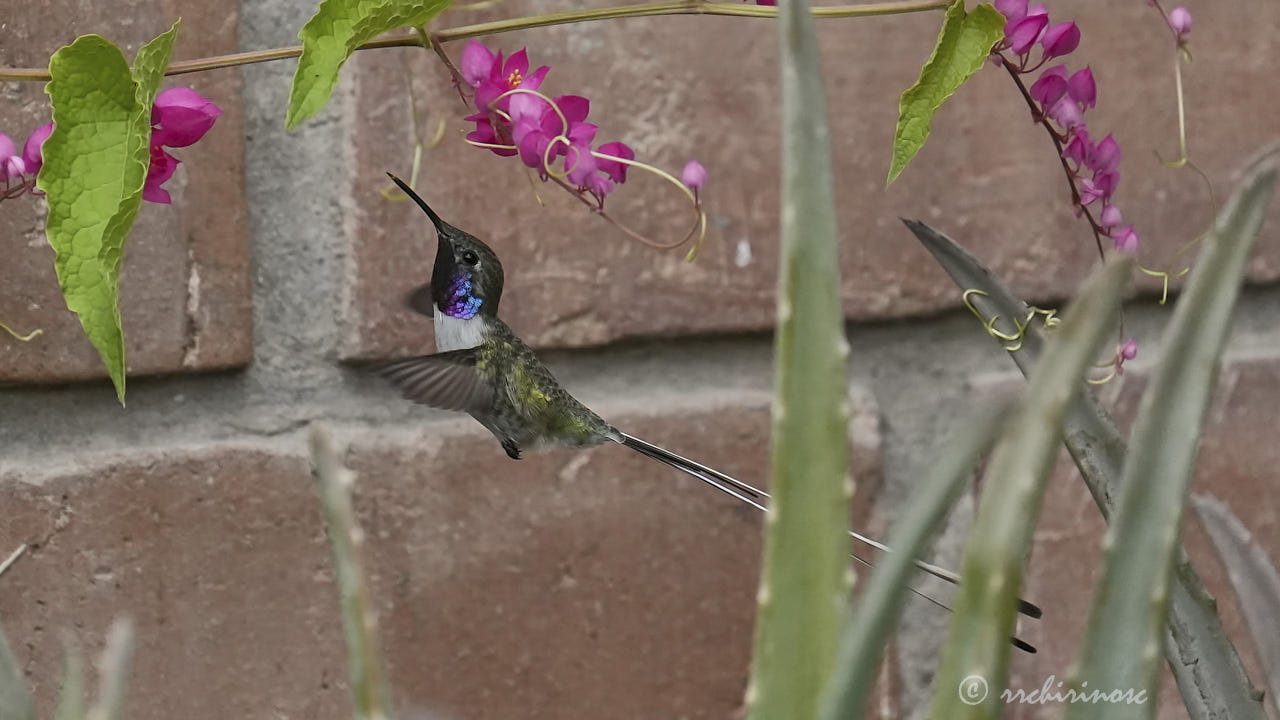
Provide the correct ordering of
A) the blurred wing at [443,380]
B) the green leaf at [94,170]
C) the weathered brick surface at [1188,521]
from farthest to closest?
the weathered brick surface at [1188,521]
the blurred wing at [443,380]
the green leaf at [94,170]

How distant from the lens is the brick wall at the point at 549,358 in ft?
1.56

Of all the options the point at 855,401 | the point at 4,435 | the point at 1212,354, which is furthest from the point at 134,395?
the point at 1212,354

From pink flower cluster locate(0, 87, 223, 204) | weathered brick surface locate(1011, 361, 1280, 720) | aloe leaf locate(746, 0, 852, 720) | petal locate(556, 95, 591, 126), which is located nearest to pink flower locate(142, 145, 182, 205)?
pink flower cluster locate(0, 87, 223, 204)

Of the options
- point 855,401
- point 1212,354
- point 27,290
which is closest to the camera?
point 1212,354

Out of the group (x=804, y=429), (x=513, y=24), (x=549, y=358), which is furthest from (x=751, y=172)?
(x=804, y=429)

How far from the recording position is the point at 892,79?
21.6 inches

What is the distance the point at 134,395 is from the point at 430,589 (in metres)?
0.14

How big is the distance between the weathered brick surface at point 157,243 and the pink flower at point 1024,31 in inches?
11.4

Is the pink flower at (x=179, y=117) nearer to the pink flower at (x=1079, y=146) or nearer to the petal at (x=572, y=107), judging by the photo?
the petal at (x=572, y=107)

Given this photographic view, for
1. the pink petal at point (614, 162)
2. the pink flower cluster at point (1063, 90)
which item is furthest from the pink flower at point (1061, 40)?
the pink petal at point (614, 162)

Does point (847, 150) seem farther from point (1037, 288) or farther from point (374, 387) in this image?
point (374, 387)

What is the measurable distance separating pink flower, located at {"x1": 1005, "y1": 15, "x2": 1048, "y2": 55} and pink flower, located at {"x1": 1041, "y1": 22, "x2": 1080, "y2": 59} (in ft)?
0.05

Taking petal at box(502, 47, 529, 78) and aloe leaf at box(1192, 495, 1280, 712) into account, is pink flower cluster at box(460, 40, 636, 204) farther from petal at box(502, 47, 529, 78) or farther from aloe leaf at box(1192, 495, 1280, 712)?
aloe leaf at box(1192, 495, 1280, 712)

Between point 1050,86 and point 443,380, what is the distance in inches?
8.6
